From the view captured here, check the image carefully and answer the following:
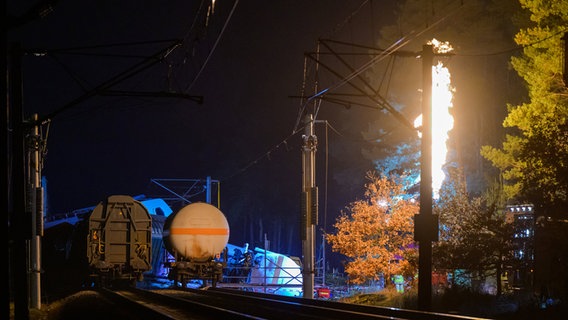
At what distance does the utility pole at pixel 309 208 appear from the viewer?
91.7ft

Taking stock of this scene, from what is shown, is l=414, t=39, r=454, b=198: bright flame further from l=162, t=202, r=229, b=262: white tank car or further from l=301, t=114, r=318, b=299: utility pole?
l=162, t=202, r=229, b=262: white tank car

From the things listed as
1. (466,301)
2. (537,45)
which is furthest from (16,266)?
(537,45)

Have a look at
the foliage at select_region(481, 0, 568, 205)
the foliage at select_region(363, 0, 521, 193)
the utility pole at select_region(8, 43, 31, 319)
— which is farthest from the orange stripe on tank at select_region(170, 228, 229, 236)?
the foliage at select_region(363, 0, 521, 193)

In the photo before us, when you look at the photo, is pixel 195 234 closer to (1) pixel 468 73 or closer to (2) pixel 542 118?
(2) pixel 542 118

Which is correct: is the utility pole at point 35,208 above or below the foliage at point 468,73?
below

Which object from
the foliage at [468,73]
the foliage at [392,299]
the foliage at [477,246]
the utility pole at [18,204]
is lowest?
the foliage at [392,299]

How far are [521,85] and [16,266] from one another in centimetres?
4117

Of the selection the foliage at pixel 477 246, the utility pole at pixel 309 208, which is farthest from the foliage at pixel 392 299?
the utility pole at pixel 309 208

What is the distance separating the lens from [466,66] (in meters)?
53.3

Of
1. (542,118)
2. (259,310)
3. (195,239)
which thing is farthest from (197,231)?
(542,118)

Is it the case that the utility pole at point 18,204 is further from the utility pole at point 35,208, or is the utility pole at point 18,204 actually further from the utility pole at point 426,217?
the utility pole at point 426,217

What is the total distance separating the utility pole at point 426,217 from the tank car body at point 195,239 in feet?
48.8

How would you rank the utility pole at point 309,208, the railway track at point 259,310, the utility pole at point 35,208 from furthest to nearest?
the utility pole at point 309,208 < the utility pole at point 35,208 < the railway track at point 259,310

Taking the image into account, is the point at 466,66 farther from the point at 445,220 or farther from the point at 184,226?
the point at 184,226
